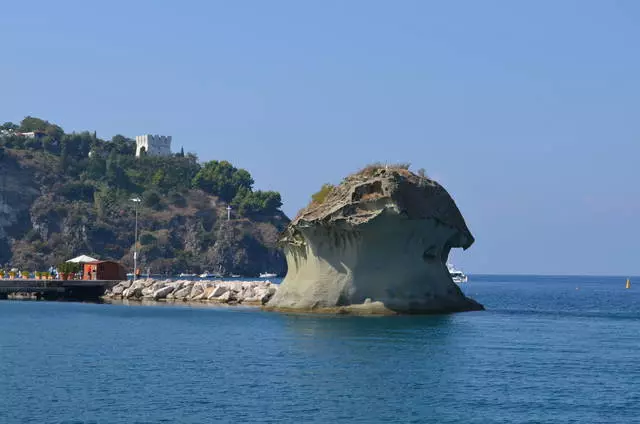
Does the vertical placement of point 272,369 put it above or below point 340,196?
below

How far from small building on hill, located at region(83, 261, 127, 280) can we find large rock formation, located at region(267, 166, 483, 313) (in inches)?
1871

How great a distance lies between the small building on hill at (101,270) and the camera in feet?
378

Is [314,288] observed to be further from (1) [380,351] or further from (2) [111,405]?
(2) [111,405]

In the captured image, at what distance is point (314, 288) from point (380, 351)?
75.0ft

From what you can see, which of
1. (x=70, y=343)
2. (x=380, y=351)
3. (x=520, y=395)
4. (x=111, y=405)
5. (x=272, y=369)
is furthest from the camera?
(x=70, y=343)

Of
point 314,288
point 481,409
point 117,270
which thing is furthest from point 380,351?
point 117,270

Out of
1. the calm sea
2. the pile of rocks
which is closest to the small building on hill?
the pile of rocks

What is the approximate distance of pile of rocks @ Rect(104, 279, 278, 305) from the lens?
95.8 metres

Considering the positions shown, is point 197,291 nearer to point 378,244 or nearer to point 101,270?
point 101,270

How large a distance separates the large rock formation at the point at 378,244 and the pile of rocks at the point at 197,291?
19605 millimetres

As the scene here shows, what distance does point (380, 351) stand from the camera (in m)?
50.5

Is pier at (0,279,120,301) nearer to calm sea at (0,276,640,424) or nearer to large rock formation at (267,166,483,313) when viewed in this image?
calm sea at (0,276,640,424)

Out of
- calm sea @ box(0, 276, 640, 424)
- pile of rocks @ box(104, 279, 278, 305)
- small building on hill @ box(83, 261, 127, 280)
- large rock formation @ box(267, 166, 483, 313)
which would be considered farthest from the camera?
small building on hill @ box(83, 261, 127, 280)

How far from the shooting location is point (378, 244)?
230ft
